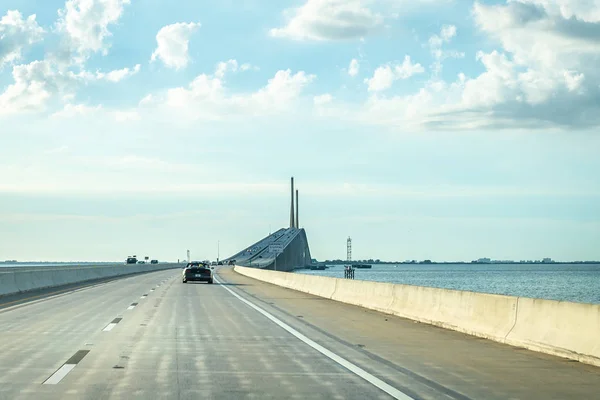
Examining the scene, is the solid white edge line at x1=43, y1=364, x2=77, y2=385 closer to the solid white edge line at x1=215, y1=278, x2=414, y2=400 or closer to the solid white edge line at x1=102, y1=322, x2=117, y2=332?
the solid white edge line at x1=215, y1=278, x2=414, y2=400

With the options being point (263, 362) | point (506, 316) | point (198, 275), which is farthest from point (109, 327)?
point (198, 275)

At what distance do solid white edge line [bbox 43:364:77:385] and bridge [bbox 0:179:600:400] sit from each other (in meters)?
0.01

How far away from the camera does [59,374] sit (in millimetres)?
10477

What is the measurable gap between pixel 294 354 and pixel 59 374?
3.89 metres

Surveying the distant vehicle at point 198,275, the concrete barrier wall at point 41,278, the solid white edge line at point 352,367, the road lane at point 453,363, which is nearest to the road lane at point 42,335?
the solid white edge line at point 352,367

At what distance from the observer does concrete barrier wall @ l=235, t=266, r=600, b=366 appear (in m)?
12.4

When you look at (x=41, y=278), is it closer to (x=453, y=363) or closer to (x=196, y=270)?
(x=196, y=270)

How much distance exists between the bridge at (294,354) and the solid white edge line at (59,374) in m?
0.01

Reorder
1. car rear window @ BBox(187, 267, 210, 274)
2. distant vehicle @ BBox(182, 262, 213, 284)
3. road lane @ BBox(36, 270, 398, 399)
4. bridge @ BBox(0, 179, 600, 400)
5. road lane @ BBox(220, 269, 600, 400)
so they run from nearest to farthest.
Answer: road lane @ BBox(36, 270, 398, 399) < bridge @ BBox(0, 179, 600, 400) < road lane @ BBox(220, 269, 600, 400) < distant vehicle @ BBox(182, 262, 213, 284) < car rear window @ BBox(187, 267, 210, 274)

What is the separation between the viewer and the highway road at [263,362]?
9438 millimetres

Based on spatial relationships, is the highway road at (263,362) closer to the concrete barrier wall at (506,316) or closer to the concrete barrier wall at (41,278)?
the concrete barrier wall at (506,316)

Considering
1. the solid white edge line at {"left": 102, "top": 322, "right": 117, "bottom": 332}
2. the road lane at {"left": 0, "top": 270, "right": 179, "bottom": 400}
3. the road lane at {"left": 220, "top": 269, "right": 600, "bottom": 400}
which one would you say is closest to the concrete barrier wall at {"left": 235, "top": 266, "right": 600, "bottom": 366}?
the road lane at {"left": 220, "top": 269, "right": 600, "bottom": 400}

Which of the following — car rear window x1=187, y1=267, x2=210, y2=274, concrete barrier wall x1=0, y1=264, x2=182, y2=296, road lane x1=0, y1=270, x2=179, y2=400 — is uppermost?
car rear window x1=187, y1=267, x2=210, y2=274

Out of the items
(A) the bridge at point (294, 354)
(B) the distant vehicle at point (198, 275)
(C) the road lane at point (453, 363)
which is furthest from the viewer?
(B) the distant vehicle at point (198, 275)
